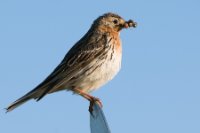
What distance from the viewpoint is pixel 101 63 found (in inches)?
415

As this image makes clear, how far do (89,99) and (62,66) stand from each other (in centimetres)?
138

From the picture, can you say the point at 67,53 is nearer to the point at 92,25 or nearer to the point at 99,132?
the point at 92,25

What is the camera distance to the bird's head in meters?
11.8

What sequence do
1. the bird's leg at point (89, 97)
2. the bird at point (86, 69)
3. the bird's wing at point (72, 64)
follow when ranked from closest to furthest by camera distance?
the bird's leg at point (89, 97) < the bird's wing at point (72, 64) < the bird at point (86, 69)

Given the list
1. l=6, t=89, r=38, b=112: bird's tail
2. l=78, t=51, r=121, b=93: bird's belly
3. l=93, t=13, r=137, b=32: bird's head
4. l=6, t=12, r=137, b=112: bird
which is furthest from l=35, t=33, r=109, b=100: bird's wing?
l=93, t=13, r=137, b=32: bird's head

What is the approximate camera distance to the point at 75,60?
11000 millimetres

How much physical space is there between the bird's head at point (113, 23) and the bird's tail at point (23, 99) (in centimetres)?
258

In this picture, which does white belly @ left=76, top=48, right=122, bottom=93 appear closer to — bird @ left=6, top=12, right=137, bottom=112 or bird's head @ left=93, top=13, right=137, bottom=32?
bird @ left=6, top=12, right=137, bottom=112

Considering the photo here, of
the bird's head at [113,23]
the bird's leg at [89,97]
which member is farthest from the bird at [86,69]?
the bird's head at [113,23]

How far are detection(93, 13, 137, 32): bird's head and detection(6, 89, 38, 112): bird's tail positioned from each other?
2.58 m

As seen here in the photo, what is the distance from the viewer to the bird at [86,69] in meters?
Result: 10.3

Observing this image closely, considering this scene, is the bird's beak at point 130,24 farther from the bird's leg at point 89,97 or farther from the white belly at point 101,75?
the bird's leg at point 89,97

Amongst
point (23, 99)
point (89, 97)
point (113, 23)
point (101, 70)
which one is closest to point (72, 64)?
point (101, 70)

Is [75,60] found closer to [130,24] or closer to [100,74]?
[100,74]
